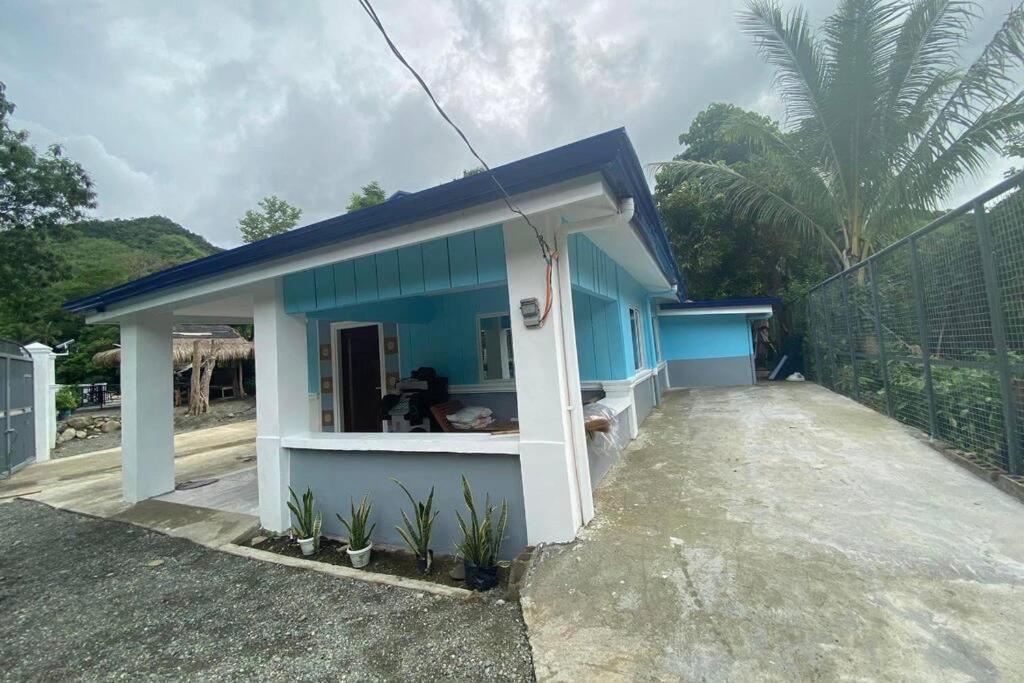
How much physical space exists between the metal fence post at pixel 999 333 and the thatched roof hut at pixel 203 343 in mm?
19202

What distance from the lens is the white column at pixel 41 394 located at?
9266 millimetres

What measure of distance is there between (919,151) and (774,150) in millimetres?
2551

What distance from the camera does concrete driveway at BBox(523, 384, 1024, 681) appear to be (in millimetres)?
1788

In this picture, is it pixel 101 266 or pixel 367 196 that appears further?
pixel 101 266

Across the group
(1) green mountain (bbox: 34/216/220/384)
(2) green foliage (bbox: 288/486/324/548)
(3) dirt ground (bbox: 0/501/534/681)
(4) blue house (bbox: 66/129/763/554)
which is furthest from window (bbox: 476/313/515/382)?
(1) green mountain (bbox: 34/216/220/384)

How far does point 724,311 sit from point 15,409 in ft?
54.7

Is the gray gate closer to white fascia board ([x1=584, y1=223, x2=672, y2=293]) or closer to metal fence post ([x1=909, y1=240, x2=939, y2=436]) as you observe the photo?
white fascia board ([x1=584, y1=223, x2=672, y2=293])

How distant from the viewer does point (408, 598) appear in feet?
9.45

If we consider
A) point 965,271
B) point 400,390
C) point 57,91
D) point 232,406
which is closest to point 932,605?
point 965,271

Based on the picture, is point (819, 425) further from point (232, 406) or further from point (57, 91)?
point (232, 406)

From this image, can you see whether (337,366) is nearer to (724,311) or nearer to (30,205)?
(724,311)

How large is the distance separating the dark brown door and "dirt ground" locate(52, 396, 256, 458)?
8034mm

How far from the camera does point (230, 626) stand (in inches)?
109

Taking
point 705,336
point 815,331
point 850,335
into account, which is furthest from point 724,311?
point 850,335
